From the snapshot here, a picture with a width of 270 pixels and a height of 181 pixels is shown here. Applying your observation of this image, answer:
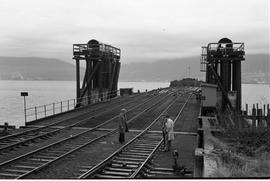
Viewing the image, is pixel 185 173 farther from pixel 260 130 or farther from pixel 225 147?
pixel 260 130

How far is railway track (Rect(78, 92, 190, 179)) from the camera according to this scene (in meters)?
11.5

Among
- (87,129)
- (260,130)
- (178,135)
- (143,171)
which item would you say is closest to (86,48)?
(87,129)

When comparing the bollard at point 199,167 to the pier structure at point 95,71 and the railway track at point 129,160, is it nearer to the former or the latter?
the railway track at point 129,160

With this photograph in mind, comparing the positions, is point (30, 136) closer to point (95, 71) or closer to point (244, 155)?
point (244, 155)

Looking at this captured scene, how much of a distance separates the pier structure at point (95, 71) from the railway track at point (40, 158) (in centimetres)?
1860

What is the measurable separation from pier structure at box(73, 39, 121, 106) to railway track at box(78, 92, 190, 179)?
1901 centimetres

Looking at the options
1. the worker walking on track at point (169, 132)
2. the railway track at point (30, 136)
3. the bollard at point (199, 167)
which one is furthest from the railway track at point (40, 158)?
the bollard at point (199, 167)

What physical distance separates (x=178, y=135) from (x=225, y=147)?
3.51 m

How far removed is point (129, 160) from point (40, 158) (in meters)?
A: 3.43

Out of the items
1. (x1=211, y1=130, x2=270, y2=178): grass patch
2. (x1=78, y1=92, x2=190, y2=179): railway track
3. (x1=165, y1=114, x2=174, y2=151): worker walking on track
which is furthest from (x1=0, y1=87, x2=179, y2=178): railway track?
(x1=211, y1=130, x2=270, y2=178): grass patch

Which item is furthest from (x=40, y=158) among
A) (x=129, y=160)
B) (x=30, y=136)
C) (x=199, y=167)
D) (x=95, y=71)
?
(x=95, y=71)

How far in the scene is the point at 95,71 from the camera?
124 feet

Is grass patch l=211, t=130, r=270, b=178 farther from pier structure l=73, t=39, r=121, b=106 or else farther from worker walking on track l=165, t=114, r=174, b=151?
pier structure l=73, t=39, r=121, b=106

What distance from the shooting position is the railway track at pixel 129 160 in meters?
11.5
